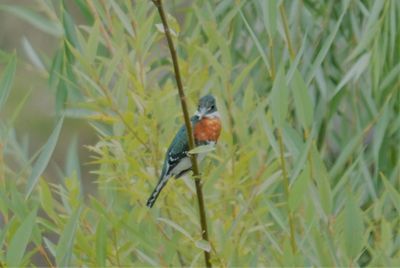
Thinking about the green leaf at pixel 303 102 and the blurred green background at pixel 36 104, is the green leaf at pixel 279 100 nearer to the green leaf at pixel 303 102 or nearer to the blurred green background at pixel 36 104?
the green leaf at pixel 303 102

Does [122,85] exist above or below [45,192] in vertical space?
above

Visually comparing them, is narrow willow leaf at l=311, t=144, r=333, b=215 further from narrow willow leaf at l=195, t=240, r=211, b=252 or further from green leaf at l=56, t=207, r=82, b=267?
green leaf at l=56, t=207, r=82, b=267

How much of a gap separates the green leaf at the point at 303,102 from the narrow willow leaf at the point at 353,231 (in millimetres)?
136

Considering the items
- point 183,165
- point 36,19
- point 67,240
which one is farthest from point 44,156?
point 36,19

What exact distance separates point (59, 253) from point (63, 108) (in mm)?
765

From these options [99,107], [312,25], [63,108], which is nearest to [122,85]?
[99,107]

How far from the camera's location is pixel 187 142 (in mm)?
1839

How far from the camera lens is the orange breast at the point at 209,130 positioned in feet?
6.03

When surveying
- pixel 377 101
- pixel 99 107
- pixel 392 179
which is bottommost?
pixel 392 179

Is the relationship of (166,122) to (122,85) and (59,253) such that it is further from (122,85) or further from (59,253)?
(59,253)

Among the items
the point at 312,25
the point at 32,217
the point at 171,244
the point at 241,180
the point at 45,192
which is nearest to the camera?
the point at 32,217

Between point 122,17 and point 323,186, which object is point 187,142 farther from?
point 323,186

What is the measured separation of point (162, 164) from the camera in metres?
1.87

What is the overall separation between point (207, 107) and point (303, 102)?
0.42 m
